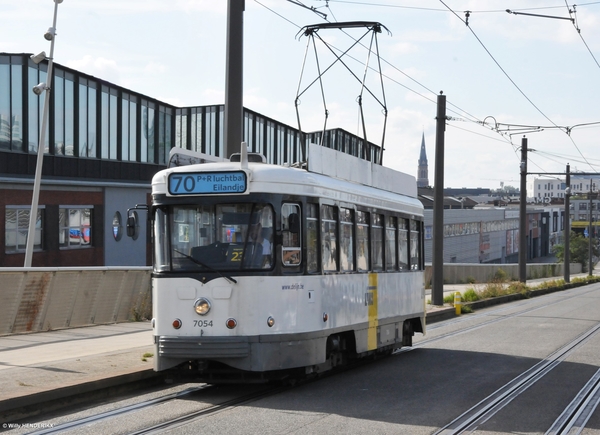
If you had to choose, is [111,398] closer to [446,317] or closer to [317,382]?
[317,382]

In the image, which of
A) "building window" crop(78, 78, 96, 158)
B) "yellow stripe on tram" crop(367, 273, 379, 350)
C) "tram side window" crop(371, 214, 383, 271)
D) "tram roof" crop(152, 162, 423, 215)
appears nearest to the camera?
"tram roof" crop(152, 162, 423, 215)

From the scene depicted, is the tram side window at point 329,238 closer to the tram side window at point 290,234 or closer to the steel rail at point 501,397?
the tram side window at point 290,234

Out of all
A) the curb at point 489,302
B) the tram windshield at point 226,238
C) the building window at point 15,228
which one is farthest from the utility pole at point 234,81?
the building window at point 15,228

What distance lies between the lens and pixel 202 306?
10.8 meters

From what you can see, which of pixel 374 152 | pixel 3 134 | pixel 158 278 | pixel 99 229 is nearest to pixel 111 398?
pixel 158 278

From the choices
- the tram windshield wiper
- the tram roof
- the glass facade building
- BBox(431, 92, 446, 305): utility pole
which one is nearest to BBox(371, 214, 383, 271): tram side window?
the tram roof

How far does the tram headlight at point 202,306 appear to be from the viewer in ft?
35.2

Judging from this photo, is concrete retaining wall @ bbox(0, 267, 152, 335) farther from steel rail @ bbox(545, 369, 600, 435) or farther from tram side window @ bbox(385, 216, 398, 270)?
steel rail @ bbox(545, 369, 600, 435)

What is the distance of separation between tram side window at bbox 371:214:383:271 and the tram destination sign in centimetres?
355

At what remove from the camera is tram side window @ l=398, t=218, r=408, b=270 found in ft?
50.6

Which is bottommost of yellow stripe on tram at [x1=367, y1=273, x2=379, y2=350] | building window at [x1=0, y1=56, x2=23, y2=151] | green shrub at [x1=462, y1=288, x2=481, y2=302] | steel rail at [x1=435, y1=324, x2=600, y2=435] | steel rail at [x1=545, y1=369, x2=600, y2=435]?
steel rail at [x1=545, y1=369, x2=600, y2=435]

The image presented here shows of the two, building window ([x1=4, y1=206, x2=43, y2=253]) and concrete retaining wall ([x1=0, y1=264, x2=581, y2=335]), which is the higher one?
building window ([x1=4, y1=206, x2=43, y2=253])

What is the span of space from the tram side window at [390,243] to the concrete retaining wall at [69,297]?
263 inches

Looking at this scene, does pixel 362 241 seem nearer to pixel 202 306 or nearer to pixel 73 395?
pixel 202 306
